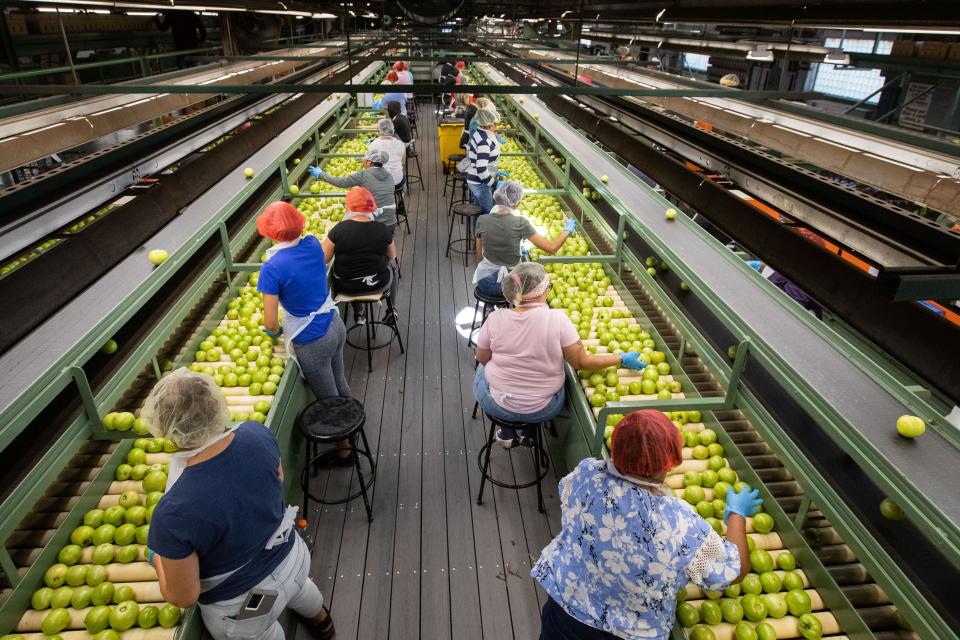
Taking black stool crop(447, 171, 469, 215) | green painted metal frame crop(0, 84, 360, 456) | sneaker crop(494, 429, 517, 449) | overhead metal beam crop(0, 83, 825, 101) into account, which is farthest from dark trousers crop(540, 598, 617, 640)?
black stool crop(447, 171, 469, 215)

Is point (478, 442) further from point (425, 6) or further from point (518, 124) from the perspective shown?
point (518, 124)

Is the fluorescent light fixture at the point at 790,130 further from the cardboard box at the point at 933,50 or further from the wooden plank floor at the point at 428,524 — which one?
the cardboard box at the point at 933,50

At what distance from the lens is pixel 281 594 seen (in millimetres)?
2539

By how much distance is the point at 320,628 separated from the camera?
324 centimetres

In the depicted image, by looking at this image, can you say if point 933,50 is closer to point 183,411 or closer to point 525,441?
point 525,441

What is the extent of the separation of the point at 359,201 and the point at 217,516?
128 inches

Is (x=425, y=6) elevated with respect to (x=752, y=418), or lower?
elevated

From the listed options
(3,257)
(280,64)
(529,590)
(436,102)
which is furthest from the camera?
(436,102)

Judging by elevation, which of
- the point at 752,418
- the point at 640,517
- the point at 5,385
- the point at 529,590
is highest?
the point at 5,385

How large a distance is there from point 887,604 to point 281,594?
9.19 feet

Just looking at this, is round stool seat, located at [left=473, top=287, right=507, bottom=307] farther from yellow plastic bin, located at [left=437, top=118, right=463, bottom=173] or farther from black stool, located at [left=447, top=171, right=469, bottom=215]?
yellow plastic bin, located at [left=437, top=118, right=463, bottom=173]

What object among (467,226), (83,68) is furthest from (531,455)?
(83,68)

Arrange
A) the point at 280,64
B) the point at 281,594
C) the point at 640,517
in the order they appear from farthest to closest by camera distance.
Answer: the point at 280,64
the point at 281,594
the point at 640,517

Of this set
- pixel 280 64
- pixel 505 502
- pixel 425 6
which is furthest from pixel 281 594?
pixel 280 64
